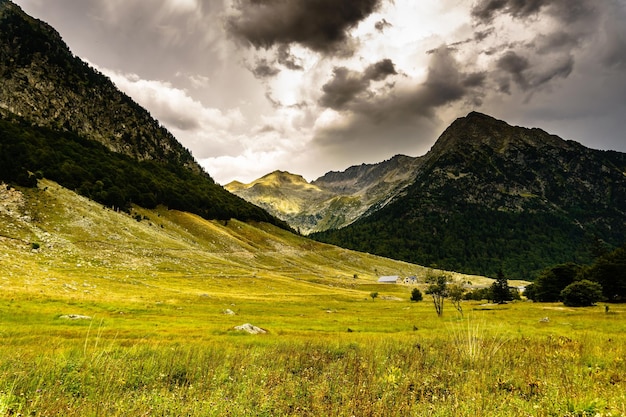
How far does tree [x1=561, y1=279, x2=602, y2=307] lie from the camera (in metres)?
72.6

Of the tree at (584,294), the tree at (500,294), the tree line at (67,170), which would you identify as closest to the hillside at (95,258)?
the tree line at (67,170)

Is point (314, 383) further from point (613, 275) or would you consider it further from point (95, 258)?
point (613, 275)

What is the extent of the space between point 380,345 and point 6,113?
837 ft

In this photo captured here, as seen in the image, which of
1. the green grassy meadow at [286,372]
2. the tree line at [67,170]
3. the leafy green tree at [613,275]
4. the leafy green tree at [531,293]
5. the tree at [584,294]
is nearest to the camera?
the green grassy meadow at [286,372]

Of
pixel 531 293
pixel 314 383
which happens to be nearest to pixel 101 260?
pixel 314 383

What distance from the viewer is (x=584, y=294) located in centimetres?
7281

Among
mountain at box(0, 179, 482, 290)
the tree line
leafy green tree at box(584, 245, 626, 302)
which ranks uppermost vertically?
the tree line

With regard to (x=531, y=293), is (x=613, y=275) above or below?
above

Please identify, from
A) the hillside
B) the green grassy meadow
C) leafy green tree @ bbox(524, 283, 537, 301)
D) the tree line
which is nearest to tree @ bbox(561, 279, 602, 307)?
leafy green tree @ bbox(524, 283, 537, 301)

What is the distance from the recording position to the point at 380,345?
19.7m

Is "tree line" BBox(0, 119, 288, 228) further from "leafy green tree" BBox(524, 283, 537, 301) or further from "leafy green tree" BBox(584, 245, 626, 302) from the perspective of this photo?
"leafy green tree" BBox(584, 245, 626, 302)

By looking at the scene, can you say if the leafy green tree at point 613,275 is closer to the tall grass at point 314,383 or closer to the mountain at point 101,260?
the mountain at point 101,260

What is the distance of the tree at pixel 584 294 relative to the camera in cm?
7262

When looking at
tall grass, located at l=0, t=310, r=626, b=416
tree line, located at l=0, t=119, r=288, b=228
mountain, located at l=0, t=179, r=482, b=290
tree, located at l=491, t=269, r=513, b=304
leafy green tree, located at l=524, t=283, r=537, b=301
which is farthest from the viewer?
tree line, located at l=0, t=119, r=288, b=228
